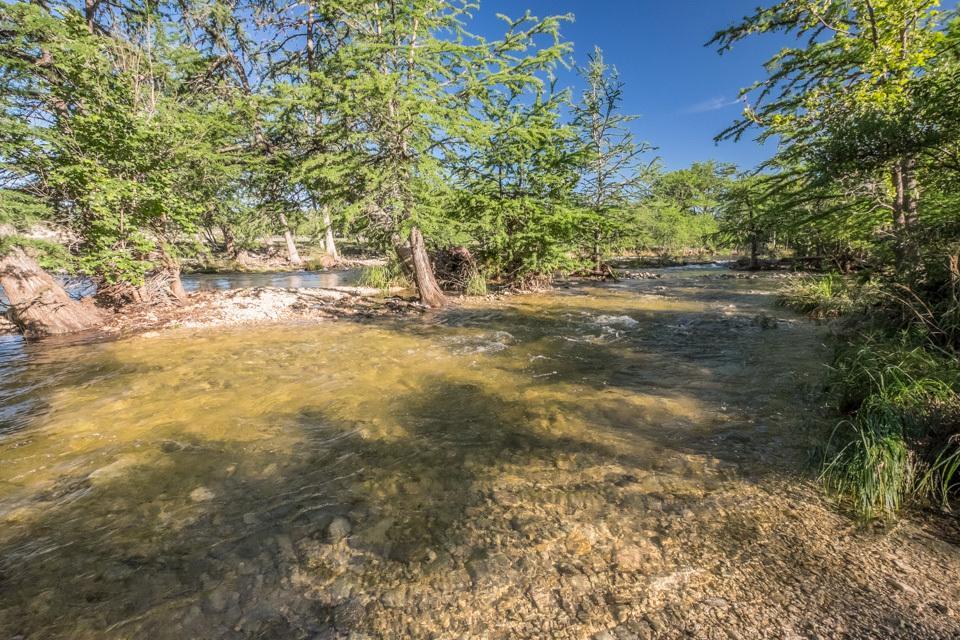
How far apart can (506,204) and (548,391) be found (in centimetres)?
932

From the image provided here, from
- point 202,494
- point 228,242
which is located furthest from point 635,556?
point 228,242

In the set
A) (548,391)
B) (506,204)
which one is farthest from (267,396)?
(506,204)

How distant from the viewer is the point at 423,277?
1128cm

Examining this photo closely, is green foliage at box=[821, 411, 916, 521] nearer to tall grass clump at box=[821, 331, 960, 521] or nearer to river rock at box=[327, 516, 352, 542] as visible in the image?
tall grass clump at box=[821, 331, 960, 521]

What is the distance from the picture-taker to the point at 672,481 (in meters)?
2.86

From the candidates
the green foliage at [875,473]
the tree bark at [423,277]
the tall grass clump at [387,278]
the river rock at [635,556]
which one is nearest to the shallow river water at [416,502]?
the river rock at [635,556]

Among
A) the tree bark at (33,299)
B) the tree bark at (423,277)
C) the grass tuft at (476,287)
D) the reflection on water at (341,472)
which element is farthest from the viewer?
the grass tuft at (476,287)

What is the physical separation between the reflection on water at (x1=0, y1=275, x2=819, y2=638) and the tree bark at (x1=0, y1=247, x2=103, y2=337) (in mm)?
2529

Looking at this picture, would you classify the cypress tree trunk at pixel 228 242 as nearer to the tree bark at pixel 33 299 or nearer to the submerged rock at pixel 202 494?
the tree bark at pixel 33 299

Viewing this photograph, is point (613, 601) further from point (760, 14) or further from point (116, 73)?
point (116, 73)

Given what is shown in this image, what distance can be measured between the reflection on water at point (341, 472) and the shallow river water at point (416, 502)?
0.02 m

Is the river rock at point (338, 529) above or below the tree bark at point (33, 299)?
below

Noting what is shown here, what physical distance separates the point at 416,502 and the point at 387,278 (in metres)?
13.2

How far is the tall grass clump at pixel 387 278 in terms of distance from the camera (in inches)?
584
